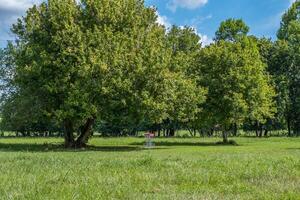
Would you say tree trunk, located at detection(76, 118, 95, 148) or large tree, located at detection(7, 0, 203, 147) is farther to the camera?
tree trunk, located at detection(76, 118, 95, 148)

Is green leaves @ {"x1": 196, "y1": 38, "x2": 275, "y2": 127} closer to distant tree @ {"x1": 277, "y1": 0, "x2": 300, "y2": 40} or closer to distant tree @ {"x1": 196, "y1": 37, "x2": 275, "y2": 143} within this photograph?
distant tree @ {"x1": 196, "y1": 37, "x2": 275, "y2": 143}

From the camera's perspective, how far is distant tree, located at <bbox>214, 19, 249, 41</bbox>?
96938 mm

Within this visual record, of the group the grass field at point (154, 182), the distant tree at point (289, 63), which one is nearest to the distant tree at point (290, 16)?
the distant tree at point (289, 63)

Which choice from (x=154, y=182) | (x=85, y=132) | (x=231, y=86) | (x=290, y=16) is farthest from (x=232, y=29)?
(x=154, y=182)

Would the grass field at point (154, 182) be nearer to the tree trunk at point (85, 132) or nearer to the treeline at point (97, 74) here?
the treeline at point (97, 74)

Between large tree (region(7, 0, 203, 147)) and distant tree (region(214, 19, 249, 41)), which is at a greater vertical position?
distant tree (region(214, 19, 249, 41))

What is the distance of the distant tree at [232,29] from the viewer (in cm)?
9694

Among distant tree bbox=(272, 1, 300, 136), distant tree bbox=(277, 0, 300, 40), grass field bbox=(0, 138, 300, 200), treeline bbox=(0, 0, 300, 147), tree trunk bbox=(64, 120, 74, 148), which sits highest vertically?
distant tree bbox=(277, 0, 300, 40)

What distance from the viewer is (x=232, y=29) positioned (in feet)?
318

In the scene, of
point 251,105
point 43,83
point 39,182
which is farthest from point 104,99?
point 39,182

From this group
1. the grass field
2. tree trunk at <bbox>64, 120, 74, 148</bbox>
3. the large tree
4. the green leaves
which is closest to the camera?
the grass field

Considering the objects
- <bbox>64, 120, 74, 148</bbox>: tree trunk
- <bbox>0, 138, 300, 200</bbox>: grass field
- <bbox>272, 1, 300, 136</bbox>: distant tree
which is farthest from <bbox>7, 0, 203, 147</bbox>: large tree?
<bbox>272, 1, 300, 136</bbox>: distant tree

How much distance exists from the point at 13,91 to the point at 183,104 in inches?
699

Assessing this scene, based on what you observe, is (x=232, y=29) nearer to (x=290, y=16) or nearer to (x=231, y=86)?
(x=290, y=16)
